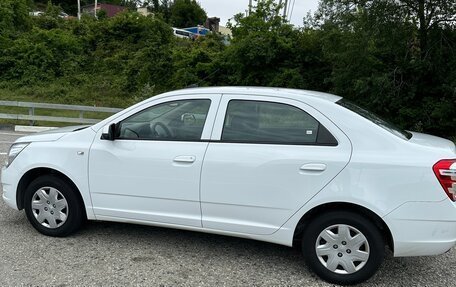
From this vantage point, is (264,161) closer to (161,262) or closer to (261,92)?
(261,92)

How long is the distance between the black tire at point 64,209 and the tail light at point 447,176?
339 centimetres

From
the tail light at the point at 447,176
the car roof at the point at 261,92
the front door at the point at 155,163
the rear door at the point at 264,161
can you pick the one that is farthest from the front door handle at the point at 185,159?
the tail light at the point at 447,176

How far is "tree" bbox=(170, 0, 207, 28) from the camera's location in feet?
247

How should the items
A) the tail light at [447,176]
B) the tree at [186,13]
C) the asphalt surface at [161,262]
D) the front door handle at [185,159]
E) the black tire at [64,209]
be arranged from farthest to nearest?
the tree at [186,13]
the black tire at [64,209]
the front door handle at [185,159]
the asphalt surface at [161,262]
the tail light at [447,176]

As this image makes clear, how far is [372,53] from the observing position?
13.0 m

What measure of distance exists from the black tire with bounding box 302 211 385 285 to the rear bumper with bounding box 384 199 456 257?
157 mm

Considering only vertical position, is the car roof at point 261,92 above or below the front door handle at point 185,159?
above

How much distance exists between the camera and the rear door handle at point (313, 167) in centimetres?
360

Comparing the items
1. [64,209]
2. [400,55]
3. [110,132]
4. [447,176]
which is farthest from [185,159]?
[400,55]

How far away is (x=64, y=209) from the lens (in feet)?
14.6

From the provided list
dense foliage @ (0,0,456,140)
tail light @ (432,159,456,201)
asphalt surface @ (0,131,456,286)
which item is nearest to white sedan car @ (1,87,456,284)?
tail light @ (432,159,456,201)

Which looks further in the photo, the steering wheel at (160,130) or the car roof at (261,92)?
the steering wheel at (160,130)

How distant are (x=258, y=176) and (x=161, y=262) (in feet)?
4.08

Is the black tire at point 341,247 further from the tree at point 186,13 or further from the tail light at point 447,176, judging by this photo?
the tree at point 186,13
